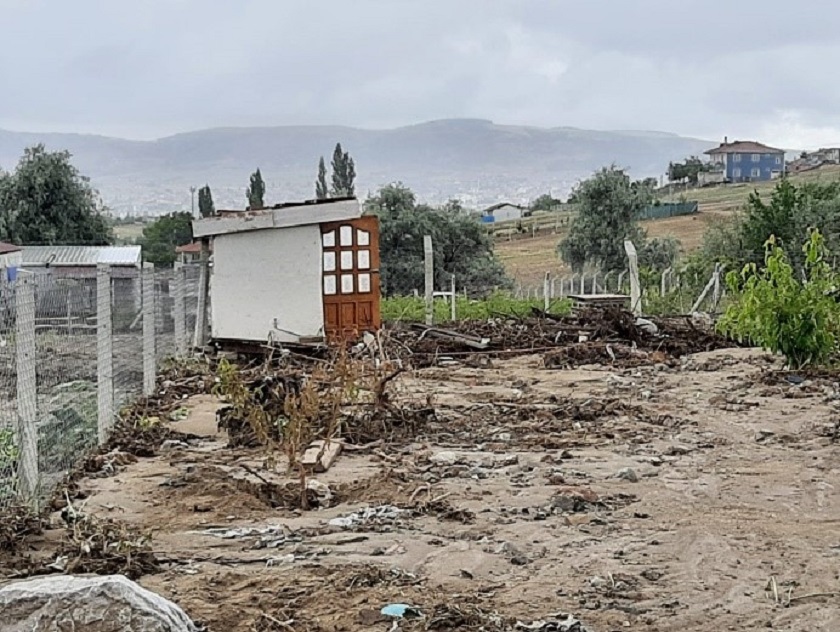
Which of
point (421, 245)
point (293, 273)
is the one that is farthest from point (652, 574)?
point (421, 245)

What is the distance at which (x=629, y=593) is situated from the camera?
215 inches

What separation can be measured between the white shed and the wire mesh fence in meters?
2.14

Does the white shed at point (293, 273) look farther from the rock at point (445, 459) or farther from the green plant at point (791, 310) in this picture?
the rock at point (445, 459)

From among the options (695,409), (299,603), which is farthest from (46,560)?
(695,409)

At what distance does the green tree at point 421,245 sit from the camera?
36.7m

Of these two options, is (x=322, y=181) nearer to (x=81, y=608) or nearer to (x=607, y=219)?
(x=607, y=219)

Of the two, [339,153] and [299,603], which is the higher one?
[339,153]

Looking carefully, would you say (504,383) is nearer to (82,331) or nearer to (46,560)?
(82,331)

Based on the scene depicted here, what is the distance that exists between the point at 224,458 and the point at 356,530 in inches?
115

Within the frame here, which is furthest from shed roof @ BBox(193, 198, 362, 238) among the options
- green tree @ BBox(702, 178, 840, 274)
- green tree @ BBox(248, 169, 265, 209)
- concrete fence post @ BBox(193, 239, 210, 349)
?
green tree @ BBox(248, 169, 265, 209)

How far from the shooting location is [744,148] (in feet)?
479

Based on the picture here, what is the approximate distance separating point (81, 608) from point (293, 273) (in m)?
14.0

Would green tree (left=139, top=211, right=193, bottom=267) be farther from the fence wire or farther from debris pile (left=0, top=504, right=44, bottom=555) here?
debris pile (left=0, top=504, right=44, bottom=555)

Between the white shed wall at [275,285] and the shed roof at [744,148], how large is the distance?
5231 inches
